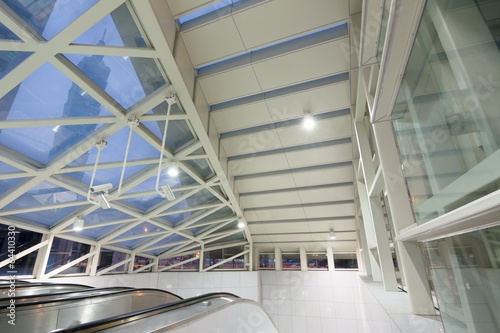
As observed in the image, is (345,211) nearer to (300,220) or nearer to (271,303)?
(300,220)

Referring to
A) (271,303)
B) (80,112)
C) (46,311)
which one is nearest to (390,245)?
(46,311)

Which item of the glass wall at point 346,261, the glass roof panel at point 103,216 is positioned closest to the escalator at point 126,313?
the glass roof panel at point 103,216

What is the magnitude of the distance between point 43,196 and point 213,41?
5266 millimetres

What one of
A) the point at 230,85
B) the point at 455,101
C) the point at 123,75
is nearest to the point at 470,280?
the point at 455,101

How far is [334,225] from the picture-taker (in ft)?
31.9

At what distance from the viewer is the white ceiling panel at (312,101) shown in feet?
17.0

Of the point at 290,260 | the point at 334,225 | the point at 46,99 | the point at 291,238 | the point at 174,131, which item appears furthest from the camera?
the point at 290,260

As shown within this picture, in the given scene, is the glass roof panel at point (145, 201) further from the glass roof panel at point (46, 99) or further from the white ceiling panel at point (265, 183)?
the glass roof panel at point (46, 99)

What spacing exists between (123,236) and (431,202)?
991 cm

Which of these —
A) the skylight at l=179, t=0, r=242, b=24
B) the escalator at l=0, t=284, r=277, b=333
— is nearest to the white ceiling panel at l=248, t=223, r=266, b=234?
the escalator at l=0, t=284, r=277, b=333

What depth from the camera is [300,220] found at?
32.0ft

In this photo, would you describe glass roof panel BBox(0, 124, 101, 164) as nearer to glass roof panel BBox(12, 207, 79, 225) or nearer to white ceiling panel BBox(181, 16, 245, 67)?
white ceiling panel BBox(181, 16, 245, 67)

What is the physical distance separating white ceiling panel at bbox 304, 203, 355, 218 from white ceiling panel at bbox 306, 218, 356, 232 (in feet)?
1.78

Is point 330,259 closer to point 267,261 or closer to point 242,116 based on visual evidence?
point 267,261
